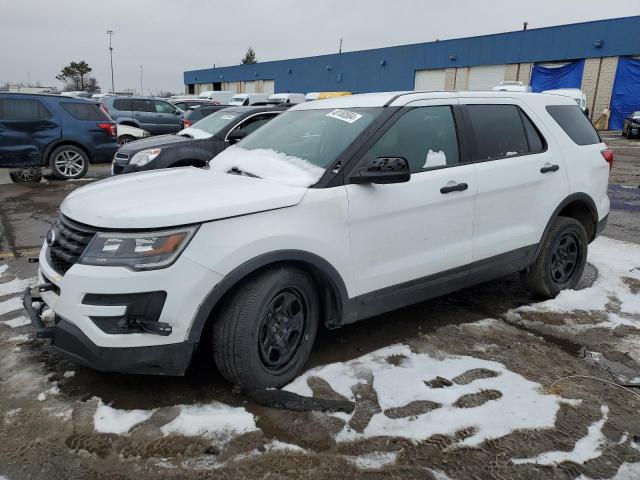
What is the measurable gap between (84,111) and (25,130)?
1.26 m

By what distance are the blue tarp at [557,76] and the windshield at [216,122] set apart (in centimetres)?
2730

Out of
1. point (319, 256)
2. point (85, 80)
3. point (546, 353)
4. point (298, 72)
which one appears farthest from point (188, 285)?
point (85, 80)

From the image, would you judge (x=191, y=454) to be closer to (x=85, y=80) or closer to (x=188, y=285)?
(x=188, y=285)

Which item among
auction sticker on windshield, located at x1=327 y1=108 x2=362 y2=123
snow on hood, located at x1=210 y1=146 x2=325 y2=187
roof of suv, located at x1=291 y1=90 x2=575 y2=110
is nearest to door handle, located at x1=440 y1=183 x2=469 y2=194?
roof of suv, located at x1=291 y1=90 x2=575 y2=110

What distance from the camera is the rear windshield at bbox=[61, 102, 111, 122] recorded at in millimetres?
11203

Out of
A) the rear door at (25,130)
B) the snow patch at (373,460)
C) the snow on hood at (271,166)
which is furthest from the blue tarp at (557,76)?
the snow patch at (373,460)

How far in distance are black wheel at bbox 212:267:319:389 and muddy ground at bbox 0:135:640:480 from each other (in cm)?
18

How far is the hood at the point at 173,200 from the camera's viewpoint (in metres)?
2.66

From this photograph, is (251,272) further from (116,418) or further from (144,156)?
(144,156)

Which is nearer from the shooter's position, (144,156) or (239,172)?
(239,172)

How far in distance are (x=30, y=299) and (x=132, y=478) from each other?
4.63ft

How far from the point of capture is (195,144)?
7.76 m

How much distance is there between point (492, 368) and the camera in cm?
344

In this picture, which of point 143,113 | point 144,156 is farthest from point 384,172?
point 143,113
